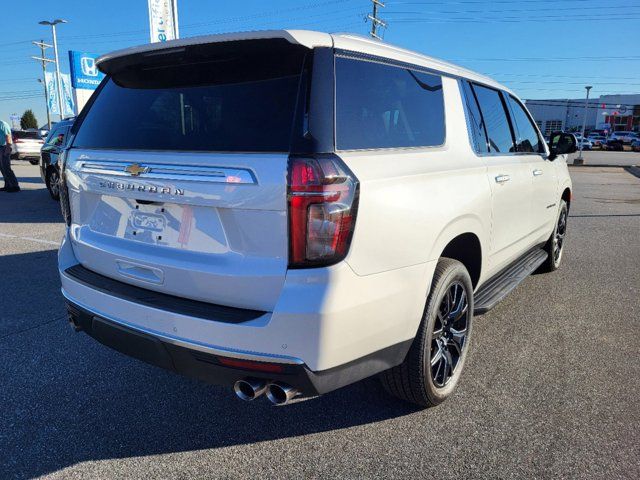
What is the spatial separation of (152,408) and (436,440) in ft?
5.22

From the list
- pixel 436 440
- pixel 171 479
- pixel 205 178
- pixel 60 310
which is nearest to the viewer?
pixel 205 178

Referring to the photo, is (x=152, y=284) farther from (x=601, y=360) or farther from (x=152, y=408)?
(x=601, y=360)

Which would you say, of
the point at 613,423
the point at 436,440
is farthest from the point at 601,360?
the point at 436,440

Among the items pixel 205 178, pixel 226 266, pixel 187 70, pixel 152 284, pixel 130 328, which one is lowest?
pixel 130 328

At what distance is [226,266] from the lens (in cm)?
210

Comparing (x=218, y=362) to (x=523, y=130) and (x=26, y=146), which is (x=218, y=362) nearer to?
(x=523, y=130)

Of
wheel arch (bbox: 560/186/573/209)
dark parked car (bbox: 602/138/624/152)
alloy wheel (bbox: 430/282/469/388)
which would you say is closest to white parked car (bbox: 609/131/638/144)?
dark parked car (bbox: 602/138/624/152)

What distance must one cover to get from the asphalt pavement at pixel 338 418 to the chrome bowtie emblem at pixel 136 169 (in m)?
1.37

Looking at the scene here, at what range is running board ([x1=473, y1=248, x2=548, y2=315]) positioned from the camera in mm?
3326

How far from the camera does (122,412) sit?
2.83 m

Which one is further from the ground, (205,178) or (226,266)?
(205,178)

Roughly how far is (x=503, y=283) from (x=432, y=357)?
130 centimetres

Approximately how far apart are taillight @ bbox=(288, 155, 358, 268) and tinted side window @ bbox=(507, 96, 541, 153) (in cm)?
272

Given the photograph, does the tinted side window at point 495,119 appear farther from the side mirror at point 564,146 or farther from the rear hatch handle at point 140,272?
the rear hatch handle at point 140,272
